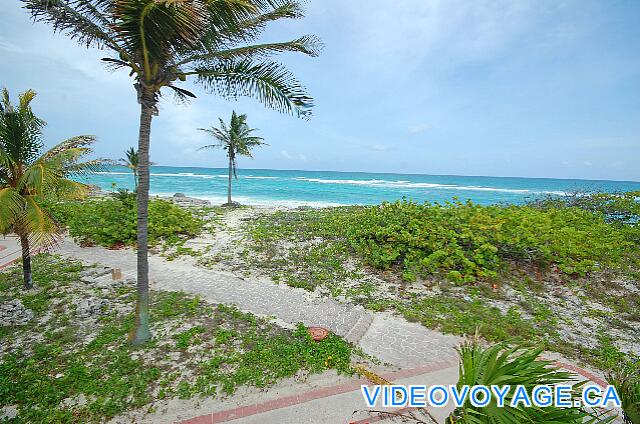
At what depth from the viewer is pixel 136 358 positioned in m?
4.79

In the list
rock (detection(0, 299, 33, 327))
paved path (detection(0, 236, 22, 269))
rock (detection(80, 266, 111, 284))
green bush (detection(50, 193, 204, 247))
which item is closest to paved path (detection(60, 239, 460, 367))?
rock (detection(80, 266, 111, 284))

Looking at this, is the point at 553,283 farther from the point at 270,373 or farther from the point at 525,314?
the point at 270,373

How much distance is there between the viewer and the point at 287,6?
5.04 metres

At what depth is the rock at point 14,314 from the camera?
5.77m

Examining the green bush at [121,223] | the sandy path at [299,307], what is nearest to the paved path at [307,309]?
the sandy path at [299,307]

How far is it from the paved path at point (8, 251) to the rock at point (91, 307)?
177 inches

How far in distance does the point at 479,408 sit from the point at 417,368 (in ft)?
10.4

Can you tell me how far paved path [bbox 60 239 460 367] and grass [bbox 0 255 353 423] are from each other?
49 cm

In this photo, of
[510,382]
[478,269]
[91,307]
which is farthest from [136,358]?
[478,269]

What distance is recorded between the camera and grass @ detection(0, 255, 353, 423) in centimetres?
398

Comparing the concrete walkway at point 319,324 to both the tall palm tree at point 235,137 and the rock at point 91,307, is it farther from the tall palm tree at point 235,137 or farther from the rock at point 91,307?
the tall palm tree at point 235,137

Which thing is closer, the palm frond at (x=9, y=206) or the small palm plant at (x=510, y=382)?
the small palm plant at (x=510, y=382)

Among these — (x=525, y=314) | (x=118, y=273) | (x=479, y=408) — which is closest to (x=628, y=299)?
(x=525, y=314)

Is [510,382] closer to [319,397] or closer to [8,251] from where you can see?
[319,397]
